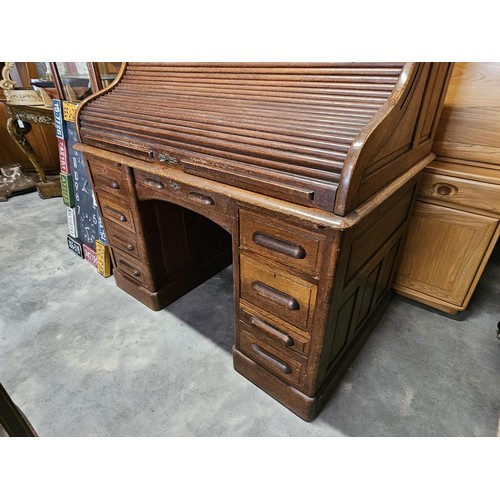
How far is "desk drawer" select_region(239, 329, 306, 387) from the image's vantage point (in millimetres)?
1360

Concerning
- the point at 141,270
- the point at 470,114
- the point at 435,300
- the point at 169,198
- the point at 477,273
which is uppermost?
the point at 470,114

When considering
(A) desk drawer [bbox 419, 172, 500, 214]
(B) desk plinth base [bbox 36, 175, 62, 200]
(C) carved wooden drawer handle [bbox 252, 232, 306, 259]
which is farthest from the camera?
(B) desk plinth base [bbox 36, 175, 62, 200]

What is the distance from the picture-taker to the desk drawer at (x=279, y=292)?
1149mm

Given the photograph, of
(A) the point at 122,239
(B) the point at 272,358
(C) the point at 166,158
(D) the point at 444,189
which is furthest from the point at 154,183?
(D) the point at 444,189

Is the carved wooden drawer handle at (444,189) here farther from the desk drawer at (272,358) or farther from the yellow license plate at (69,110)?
the yellow license plate at (69,110)

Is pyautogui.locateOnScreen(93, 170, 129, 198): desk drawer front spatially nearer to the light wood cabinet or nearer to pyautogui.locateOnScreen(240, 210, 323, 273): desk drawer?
pyautogui.locateOnScreen(240, 210, 323, 273): desk drawer

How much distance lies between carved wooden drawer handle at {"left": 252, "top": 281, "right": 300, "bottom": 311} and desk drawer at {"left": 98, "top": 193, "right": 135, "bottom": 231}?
2.92ft

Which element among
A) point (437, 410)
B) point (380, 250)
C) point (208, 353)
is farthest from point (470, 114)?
point (208, 353)

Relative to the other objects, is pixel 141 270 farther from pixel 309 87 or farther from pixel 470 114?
pixel 470 114

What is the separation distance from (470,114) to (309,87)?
0.92 metres

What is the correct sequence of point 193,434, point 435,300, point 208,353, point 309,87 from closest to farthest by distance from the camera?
point 309,87 < point 193,434 < point 208,353 < point 435,300

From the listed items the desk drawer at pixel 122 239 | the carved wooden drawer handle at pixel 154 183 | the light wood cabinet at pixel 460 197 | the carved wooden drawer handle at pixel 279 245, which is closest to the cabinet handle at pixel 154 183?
the carved wooden drawer handle at pixel 154 183

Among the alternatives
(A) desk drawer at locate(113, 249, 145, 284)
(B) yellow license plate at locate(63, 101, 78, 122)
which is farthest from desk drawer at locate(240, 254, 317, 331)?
(B) yellow license plate at locate(63, 101, 78, 122)

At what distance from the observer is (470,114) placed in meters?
1.54
